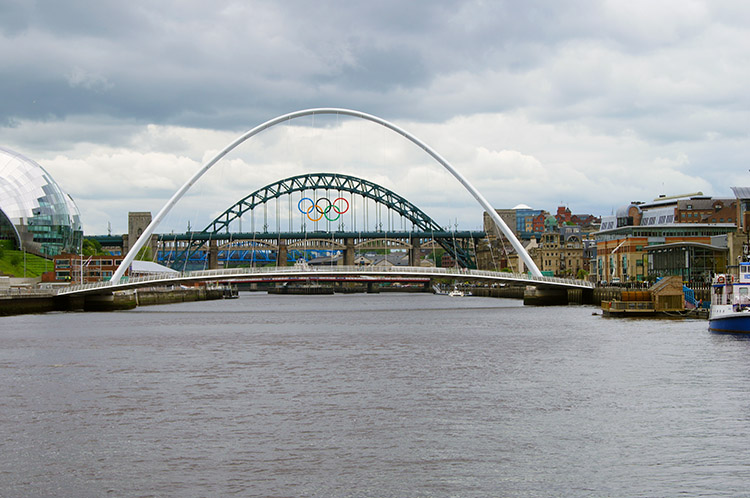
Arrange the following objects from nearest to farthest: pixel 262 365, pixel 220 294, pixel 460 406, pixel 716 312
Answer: pixel 460 406 → pixel 262 365 → pixel 716 312 → pixel 220 294

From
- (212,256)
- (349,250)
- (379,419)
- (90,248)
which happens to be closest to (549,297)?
(349,250)

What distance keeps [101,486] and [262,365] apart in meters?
20.6

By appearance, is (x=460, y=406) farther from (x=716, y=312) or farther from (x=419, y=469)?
(x=716, y=312)

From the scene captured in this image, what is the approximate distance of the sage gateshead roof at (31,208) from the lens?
131m

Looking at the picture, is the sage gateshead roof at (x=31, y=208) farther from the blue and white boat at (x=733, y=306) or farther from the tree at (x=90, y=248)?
the blue and white boat at (x=733, y=306)

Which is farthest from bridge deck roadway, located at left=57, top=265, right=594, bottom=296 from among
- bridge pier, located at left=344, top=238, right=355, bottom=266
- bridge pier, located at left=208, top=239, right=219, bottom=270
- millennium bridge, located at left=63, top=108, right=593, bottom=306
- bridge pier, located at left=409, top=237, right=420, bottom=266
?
bridge pier, located at left=344, top=238, right=355, bottom=266

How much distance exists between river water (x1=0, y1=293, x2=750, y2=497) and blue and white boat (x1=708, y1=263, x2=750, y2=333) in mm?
3067

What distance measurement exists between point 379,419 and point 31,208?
11839 cm

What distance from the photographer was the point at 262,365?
40000 millimetres

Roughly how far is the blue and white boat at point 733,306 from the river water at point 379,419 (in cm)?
307

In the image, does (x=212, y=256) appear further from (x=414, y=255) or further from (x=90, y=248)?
(x=414, y=255)

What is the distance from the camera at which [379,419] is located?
2630 cm

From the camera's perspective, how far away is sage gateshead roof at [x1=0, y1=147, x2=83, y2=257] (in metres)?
131

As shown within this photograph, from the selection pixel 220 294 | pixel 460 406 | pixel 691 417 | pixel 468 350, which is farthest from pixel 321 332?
pixel 220 294
